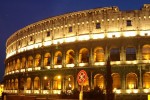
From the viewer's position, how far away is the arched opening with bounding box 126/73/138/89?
3622 cm

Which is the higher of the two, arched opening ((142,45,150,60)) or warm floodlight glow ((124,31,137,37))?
warm floodlight glow ((124,31,137,37))

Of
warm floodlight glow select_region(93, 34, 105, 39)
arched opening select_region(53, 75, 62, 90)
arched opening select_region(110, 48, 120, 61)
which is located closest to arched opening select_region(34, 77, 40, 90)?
arched opening select_region(53, 75, 62, 90)

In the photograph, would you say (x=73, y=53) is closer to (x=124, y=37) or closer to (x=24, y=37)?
(x=124, y=37)

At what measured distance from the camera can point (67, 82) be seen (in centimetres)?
4100

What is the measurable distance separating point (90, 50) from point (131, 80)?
7078mm

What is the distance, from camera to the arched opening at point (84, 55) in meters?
40.0

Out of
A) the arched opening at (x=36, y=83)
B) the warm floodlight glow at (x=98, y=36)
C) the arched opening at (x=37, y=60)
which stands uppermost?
the warm floodlight glow at (x=98, y=36)

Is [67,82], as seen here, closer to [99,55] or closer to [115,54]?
[99,55]

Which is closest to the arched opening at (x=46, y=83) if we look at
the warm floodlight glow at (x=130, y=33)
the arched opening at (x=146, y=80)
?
the warm floodlight glow at (x=130, y=33)

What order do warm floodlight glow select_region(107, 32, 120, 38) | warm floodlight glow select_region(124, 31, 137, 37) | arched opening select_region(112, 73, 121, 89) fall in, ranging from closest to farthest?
warm floodlight glow select_region(124, 31, 137, 37) < arched opening select_region(112, 73, 121, 89) < warm floodlight glow select_region(107, 32, 120, 38)

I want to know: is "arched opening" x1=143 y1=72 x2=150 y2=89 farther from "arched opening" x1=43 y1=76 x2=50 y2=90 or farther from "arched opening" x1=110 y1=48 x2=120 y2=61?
"arched opening" x1=43 y1=76 x2=50 y2=90

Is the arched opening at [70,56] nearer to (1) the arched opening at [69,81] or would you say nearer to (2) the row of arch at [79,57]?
(2) the row of arch at [79,57]

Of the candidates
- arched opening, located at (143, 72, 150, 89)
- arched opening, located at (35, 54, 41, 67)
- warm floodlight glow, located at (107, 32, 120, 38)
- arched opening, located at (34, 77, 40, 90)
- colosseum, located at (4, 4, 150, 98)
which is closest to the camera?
arched opening, located at (143, 72, 150, 89)

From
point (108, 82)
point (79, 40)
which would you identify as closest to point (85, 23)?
point (79, 40)
